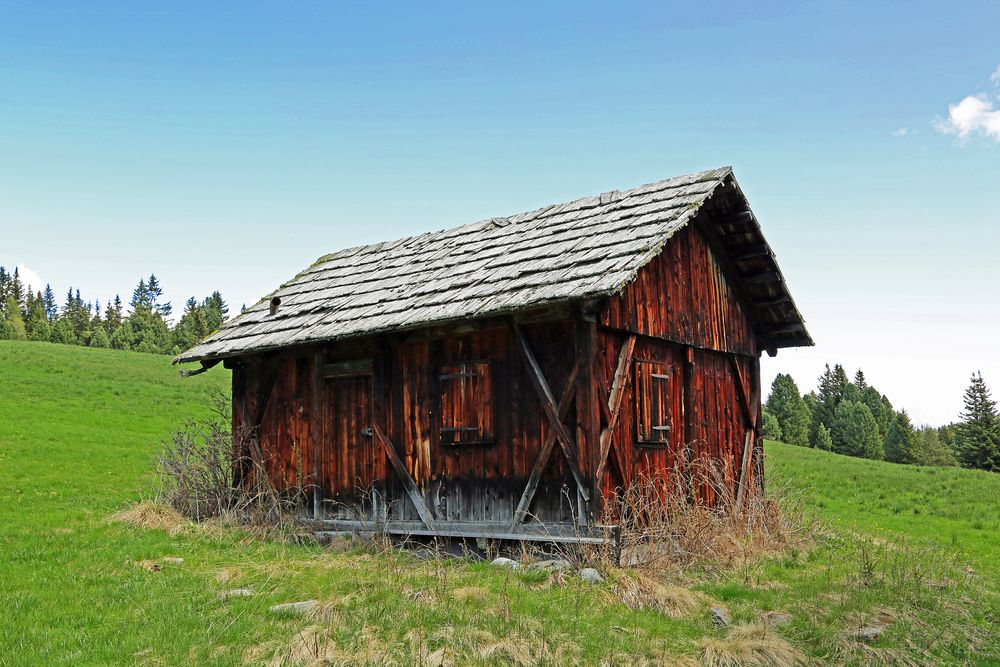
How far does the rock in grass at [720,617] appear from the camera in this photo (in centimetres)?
822

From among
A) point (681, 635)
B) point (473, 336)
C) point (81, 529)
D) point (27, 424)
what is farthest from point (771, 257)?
point (27, 424)

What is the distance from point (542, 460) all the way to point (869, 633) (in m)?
4.23

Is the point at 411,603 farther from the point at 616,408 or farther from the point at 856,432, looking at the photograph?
the point at 856,432

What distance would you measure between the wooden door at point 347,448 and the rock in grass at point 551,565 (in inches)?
145

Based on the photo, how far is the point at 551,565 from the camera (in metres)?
10.0

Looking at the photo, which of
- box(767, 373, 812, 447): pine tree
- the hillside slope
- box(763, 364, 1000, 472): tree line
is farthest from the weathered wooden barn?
box(767, 373, 812, 447): pine tree

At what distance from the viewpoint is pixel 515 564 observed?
1030 centimetres

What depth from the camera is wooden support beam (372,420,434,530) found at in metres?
12.2

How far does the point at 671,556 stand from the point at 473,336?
3865 millimetres

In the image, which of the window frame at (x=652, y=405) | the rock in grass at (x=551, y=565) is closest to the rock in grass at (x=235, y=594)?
the rock in grass at (x=551, y=565)

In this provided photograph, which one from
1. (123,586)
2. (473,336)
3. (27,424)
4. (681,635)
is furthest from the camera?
(27,424)

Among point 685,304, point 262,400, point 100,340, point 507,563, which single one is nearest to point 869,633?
point 507,563

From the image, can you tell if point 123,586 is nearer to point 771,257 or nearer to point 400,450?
point 400,450

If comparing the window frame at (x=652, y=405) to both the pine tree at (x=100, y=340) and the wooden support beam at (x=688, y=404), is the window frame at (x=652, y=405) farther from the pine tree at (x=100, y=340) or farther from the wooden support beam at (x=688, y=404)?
the pine tree at (x=100, y=340)
